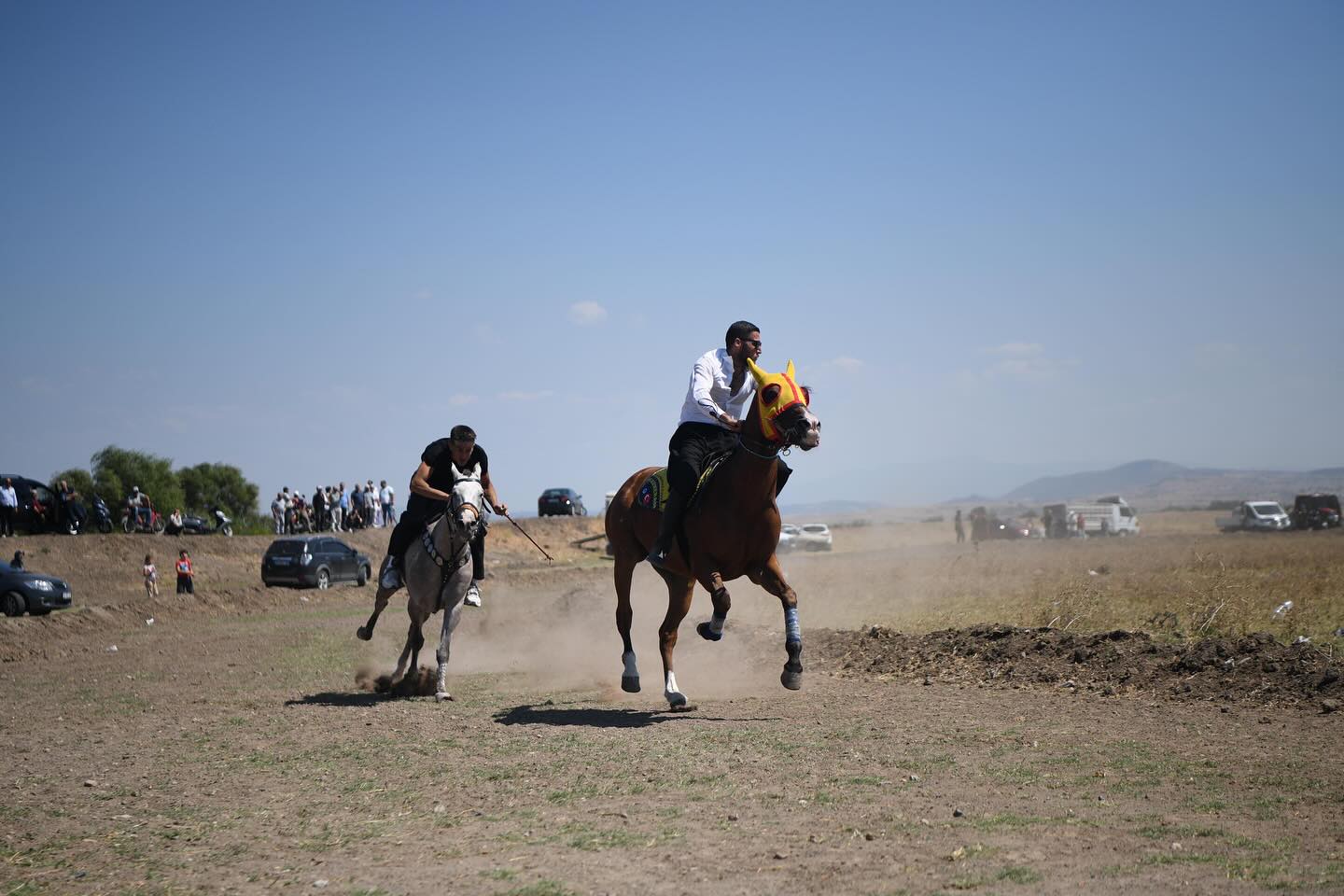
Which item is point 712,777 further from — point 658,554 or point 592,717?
point 592,717

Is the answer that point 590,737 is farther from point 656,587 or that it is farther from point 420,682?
point 656,587

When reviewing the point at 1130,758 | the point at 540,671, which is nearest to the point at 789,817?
the point at 1130,758

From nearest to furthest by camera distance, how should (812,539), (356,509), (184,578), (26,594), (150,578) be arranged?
(26,594), (150,578), (184,578), (356,509), (812,539)

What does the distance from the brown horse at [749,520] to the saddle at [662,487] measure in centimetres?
7

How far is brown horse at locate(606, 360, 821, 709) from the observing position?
10.7 meters

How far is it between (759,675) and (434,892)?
9557 millimetres

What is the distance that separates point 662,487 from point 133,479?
235 ft

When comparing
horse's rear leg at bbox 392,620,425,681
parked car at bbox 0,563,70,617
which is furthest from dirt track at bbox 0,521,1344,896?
parked car at bbox 0,563,70,617

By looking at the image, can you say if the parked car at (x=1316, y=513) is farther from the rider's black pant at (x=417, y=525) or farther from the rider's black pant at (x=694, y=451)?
the rider's black pant at (x=694, y=451)

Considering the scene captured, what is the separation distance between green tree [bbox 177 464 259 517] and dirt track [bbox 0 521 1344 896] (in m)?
70.4

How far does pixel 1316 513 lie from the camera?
64312 millimetres

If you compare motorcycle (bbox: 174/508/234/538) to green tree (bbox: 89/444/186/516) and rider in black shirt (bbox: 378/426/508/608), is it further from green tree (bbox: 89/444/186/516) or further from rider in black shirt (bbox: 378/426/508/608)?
rider in black shirt (bbox: 378/426/508/608)

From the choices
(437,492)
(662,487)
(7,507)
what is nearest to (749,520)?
(662,487)

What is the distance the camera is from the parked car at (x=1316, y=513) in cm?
6425
